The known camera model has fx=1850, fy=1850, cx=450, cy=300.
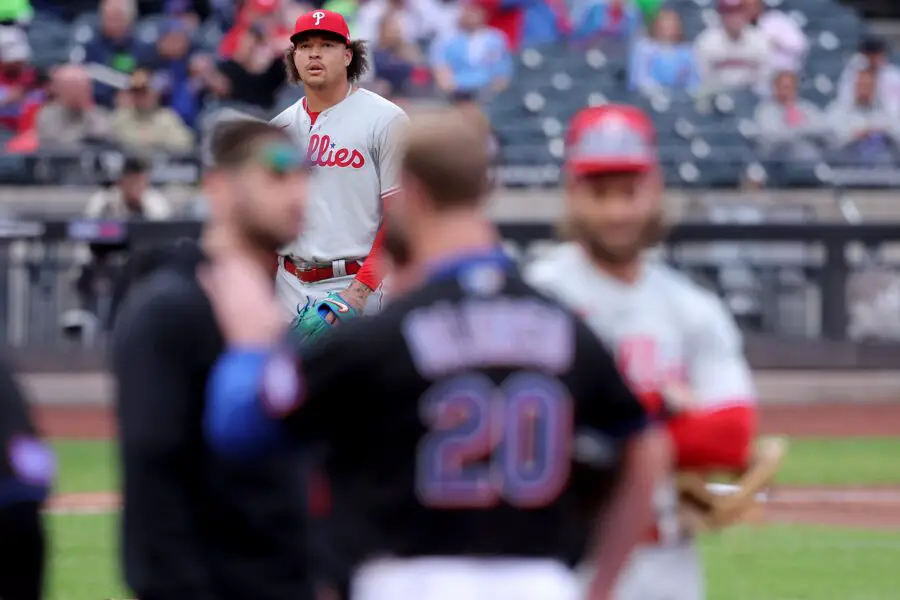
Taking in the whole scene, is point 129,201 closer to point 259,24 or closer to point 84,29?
point 259,24

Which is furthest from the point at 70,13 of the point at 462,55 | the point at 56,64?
the point at 462,55

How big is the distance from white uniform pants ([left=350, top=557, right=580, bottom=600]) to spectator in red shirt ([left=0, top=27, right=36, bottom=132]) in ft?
48.8

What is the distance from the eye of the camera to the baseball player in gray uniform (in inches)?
314

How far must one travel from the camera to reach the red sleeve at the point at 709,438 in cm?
437

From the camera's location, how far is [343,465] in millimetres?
3635

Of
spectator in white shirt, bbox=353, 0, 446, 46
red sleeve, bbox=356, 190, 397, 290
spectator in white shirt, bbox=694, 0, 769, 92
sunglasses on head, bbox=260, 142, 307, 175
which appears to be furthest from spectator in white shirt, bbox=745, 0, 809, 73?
sunglasses on head, bbox=260, 142, 307, 175

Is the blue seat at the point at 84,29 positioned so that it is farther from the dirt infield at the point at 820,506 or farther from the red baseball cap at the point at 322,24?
the red baseball cap at the point at 322,24

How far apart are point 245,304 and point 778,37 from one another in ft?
56.0

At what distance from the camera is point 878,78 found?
64.6 feet

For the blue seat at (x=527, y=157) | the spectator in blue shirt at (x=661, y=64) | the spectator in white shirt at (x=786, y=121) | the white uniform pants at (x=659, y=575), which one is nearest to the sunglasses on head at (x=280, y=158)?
the white uniform pants at (x=659, y=575)

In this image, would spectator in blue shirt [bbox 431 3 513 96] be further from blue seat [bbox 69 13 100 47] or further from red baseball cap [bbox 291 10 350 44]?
red baseball cap [bbox 291 10 350 44]

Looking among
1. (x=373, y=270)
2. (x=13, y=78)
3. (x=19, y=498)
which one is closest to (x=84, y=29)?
(x=13, y=78)

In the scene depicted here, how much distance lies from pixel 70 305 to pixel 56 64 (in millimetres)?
4159

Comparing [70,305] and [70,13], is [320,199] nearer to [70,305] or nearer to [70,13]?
[70,305]
